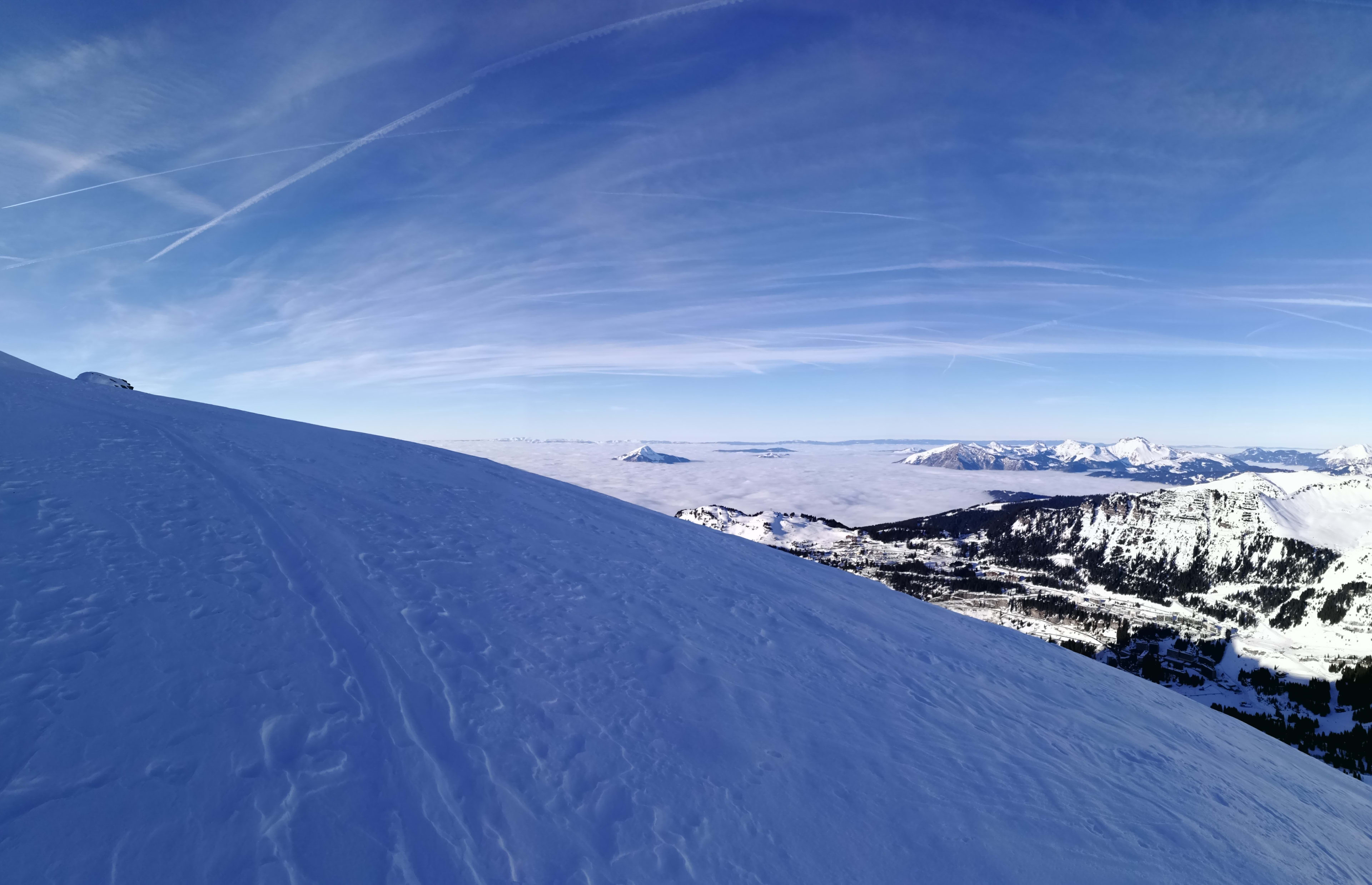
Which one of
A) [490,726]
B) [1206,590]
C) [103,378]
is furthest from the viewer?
[1206,590]

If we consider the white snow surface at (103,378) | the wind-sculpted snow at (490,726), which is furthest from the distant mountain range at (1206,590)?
the white snow surface at (103,378)

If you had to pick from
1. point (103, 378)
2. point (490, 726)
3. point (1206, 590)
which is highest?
point (103, 378)

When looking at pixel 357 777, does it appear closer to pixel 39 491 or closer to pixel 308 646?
→ pixel 308 646

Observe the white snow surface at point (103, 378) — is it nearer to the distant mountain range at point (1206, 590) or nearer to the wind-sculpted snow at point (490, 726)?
the wind-sculpted snow at point (490, 726)

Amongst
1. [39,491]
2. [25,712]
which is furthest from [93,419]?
[25,712]

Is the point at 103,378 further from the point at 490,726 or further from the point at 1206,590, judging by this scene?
the point at 1206,590

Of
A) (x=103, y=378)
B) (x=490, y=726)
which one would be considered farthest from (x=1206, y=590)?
(x=103, y=378)

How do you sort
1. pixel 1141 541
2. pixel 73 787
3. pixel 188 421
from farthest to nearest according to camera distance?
pixel 1141 541, pixel 188 421, pixel 73 787

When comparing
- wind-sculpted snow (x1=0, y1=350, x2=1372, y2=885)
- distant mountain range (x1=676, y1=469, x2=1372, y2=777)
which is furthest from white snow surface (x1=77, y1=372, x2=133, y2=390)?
distant mountain range (x1=676, y1=469, x2=1372, y2=777)
